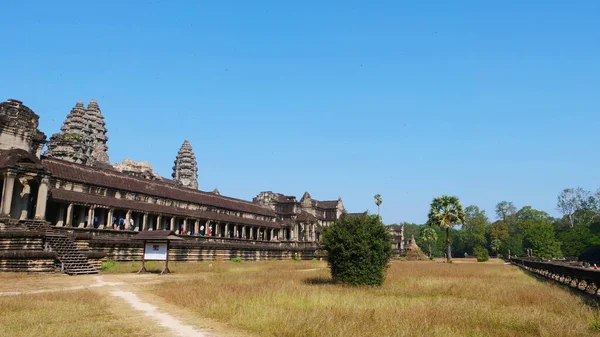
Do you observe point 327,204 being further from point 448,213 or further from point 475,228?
point 475,228

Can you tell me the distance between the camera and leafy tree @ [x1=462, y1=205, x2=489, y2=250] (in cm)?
12729

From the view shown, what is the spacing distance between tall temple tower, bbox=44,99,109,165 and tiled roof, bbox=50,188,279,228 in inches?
1569

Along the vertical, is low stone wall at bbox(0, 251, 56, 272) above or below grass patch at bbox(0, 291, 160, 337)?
above

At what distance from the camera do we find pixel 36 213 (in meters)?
29.2

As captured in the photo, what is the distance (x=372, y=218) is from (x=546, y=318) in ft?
36.2

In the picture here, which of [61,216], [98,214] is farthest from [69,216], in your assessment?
[98,214]

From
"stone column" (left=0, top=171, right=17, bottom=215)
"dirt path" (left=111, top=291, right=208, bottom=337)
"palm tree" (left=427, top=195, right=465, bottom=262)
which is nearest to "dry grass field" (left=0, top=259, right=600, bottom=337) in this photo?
"dirt path" (left=111, top=291, right=208, bottom=337)

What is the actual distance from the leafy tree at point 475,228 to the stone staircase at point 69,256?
120 metres

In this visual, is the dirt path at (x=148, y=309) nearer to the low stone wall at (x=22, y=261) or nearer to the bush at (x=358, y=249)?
the low stone wall at (x=22, y=261)

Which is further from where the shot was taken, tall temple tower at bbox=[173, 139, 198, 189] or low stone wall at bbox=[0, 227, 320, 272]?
tall temple tower at bbox=[173, 139, 198, 189]

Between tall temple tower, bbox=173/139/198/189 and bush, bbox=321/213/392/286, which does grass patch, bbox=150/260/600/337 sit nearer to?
bush, bbox=321/213/392/286

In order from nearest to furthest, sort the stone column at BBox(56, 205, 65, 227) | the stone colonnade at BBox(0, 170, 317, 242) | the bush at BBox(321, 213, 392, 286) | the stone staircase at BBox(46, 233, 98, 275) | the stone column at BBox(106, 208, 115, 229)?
the bush at BBox(321, 213, 392, 286) < the stone staircase at BBox(46, 233, 98, 275) < the stone colonnade at BBox(0, 170, 317, 242) < the stone column at BBox(56, 205, 65, 227) < the stone column at BBox(106, 208, 115, 229)

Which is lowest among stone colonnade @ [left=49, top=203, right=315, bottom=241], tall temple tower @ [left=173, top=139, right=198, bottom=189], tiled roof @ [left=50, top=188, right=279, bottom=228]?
stone colonnade @ [left=49, top=203, right=315, bottom=241]

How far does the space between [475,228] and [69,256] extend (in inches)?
5127
